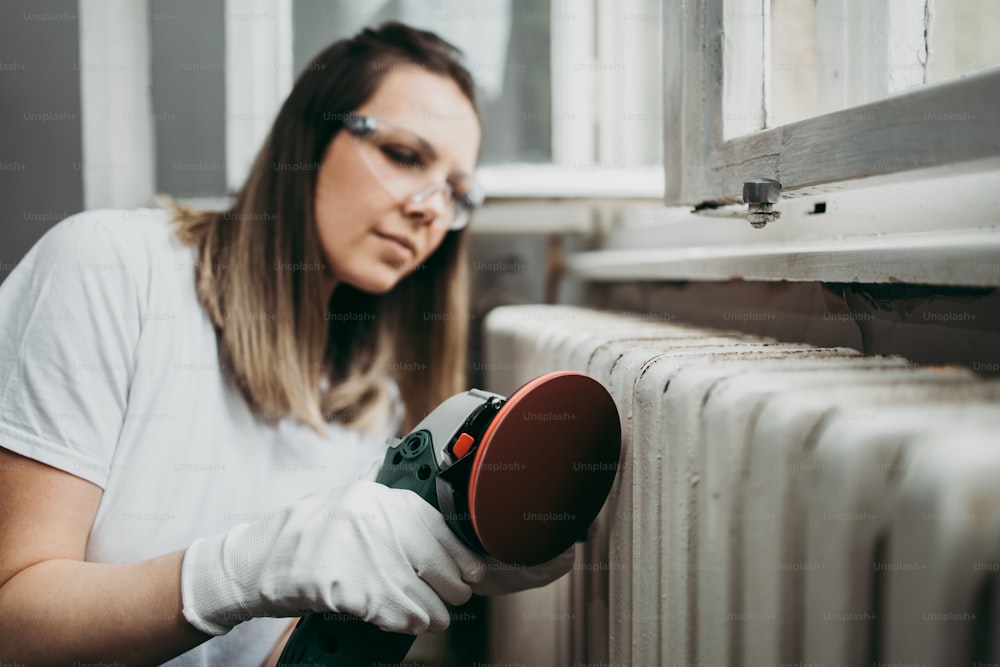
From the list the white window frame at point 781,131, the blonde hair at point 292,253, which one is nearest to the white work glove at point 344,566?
the blonde hair at point 292,253

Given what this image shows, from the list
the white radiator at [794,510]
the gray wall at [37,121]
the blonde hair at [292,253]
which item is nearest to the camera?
the white radiator at [794,510]

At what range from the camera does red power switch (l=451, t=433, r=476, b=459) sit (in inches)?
23.6

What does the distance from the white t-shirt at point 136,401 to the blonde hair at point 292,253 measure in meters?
0.02

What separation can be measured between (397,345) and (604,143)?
0.63 metres

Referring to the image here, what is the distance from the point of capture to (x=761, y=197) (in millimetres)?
671

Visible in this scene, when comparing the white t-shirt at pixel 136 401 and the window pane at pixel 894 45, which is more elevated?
the window pane at pixel 894 45

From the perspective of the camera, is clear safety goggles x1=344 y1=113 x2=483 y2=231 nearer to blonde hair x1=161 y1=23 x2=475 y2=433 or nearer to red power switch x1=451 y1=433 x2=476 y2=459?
blonde hair x1=161 y1=23 x2=475 y2=433

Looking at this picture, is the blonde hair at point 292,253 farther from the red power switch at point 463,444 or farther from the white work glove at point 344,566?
the red power switch at point 463,444

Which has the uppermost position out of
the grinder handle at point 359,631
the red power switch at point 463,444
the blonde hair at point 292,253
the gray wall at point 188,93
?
the gray wall at point 188,93

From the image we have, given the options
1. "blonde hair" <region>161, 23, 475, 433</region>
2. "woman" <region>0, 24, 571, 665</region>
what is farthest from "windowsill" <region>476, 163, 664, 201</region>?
"blonde hair" <region>161, 23, 475, 433</region>

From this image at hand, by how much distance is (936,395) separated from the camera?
430 millimetres

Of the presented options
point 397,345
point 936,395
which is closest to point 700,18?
point 936,395

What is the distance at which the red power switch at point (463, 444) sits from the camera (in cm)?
60

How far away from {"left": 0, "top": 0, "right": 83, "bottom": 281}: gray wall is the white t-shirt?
1.56 ft
